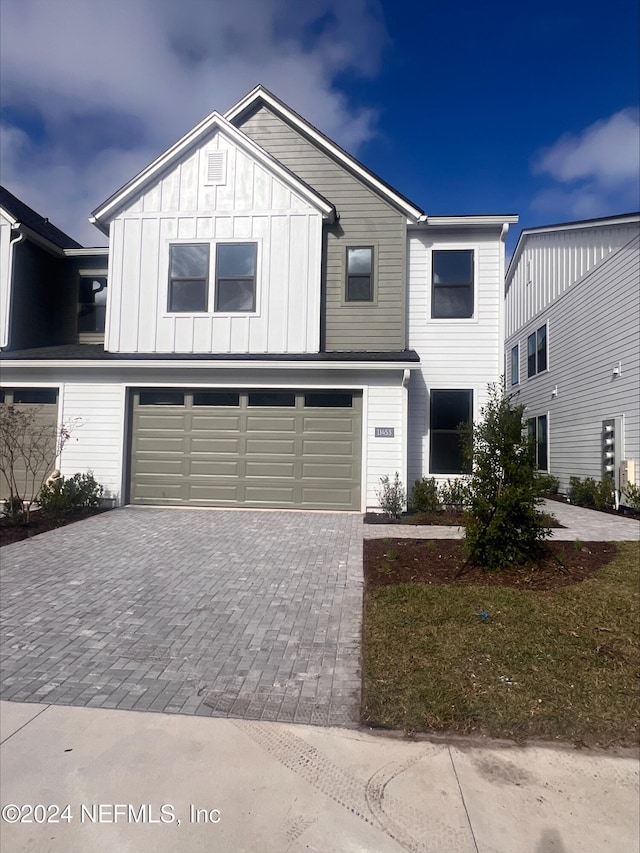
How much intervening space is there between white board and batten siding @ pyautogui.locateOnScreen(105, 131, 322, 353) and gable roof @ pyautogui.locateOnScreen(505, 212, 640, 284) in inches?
279

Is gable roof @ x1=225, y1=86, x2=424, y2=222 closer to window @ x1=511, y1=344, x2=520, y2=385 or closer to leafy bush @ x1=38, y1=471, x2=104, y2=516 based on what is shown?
leafy bush @ x1=38, y1=471, x2=104, y2=516

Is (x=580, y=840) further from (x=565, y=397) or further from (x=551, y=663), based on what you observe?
(x=565, y=397)

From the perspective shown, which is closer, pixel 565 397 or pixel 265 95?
pixel 265 95

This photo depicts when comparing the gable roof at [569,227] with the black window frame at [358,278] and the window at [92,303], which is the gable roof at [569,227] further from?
the window at [92,303]

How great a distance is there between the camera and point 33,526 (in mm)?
9273

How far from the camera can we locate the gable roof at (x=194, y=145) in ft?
38.1

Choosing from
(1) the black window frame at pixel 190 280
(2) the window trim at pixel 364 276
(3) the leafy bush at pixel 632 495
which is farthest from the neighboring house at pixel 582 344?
(1) the black window frame at pixel 190 280

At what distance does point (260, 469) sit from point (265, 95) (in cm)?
899

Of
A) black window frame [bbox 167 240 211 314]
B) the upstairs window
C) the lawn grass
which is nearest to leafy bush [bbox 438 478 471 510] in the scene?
the upstairs window

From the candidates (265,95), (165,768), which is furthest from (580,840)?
(265,95)

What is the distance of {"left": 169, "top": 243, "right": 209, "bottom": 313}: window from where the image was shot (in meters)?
11.8

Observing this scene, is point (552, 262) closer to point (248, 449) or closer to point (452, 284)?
point (452, 284)

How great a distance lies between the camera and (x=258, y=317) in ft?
38.1

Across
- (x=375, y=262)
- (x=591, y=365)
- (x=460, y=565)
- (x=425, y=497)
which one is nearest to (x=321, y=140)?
(x=375, y=262)
